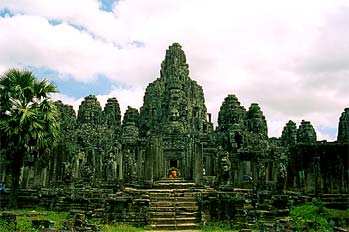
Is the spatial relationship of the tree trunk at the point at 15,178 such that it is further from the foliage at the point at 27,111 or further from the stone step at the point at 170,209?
the stone step at the point at 170,209

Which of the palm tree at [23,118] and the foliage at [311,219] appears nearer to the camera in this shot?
the foliage at [311,219]

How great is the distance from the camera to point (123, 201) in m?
16.4

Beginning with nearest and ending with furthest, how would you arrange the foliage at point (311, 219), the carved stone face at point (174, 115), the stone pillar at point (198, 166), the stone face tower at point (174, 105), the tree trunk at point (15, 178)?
the foliage at point (311, 219), the tree trunk at point (15, 178), the stone pillar at point (198, 166), the stone face tower at point (174, 105), the carved stone face at point (174, 115)

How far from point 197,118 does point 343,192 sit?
40379mm

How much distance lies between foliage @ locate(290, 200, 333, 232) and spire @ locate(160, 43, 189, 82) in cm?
4466

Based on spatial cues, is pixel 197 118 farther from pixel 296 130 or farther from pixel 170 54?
pixel 296 130

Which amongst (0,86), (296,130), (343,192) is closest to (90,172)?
(0,86)

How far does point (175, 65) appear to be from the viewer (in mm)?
59969

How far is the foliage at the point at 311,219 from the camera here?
1235 centimetres

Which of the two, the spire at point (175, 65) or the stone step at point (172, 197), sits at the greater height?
the spire at point (175, 65)

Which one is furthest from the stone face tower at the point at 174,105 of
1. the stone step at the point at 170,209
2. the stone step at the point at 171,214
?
the stone step at the point at 171,214

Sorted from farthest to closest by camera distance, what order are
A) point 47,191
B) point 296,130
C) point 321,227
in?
point 296,130, point 47,191, point 321,227

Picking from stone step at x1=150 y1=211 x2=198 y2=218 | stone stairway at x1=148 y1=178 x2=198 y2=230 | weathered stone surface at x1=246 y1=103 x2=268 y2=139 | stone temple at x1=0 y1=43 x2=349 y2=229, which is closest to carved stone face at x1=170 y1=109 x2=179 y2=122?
stone temple at x1=0 y1=43 x2=349 y2=229

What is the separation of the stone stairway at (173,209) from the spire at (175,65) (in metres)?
41.0
